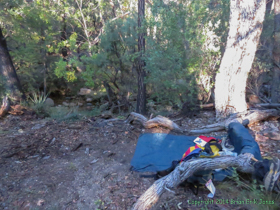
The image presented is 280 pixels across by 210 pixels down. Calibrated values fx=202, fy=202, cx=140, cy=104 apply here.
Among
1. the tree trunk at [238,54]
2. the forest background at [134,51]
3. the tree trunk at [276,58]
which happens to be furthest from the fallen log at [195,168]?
the tree trunk at [276,58]

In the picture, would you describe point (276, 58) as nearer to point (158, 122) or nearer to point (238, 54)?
point (238, 54)

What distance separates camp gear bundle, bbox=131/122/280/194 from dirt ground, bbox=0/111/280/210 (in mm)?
148

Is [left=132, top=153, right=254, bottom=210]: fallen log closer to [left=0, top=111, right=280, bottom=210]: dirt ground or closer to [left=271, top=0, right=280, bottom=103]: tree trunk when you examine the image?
[left=0, top=111, right=280, bottom=210]: dirt ground

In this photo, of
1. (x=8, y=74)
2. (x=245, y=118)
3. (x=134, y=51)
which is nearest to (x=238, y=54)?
(x=245, y=118)

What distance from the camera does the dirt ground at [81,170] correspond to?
2383 mm

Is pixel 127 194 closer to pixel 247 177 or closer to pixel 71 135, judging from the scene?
pixel 247 177

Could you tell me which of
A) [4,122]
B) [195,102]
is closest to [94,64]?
[4,122]

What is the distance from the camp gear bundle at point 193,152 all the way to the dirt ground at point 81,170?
0.48 ft

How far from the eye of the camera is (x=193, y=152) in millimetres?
2779

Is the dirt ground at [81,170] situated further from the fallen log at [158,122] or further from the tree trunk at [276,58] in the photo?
the tree trunk at [276,58]

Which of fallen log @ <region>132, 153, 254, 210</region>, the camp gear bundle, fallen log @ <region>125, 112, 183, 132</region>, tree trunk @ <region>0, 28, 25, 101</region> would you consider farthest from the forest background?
fallen log @ <region>132, 153, 254, 210</region>

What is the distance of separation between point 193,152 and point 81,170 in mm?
1831

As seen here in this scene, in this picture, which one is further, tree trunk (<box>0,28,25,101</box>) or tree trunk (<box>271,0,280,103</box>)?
tree trunk (<box>0,28,25,101</box>)

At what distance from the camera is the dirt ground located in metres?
2.38
